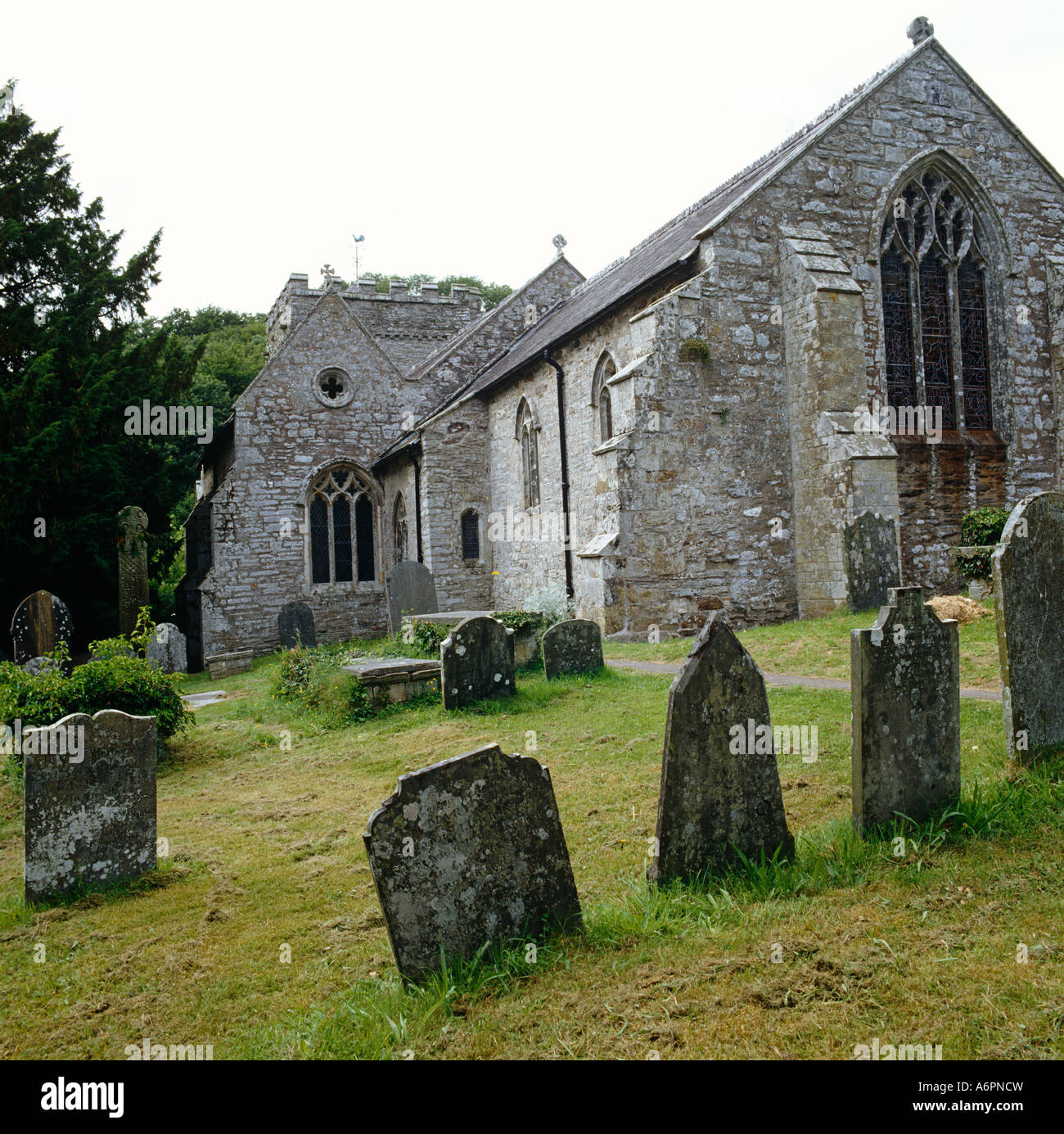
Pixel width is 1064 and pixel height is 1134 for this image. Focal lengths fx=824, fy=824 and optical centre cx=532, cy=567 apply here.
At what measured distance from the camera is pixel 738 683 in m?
4.23

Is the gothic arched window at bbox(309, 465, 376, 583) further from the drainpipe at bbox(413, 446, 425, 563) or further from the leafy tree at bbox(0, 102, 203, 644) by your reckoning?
the leafy tree at bbox(0, 102, 203, 644)

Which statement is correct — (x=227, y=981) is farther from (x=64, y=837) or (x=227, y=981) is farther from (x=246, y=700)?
(x=246, y=700)

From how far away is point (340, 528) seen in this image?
21531 mm

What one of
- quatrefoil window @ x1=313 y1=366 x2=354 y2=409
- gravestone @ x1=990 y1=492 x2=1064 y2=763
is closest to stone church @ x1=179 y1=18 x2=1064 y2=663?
quatrefoil window @ x1=313 y1=366 x2=354 y2=409

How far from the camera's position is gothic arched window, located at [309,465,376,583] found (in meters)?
21.1

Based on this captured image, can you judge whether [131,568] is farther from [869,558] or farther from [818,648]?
[869,558]

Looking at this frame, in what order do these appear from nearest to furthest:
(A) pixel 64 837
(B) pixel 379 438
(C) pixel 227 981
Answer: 1. (C) pixel 227 981
2. (A) pixel 64 837
3. (B) pixel 379 438

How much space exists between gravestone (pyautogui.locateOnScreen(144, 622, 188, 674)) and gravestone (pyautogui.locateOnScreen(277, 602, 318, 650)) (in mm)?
2131

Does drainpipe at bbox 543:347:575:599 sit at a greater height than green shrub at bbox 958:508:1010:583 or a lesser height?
greater

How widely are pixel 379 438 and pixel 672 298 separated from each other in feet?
35.2

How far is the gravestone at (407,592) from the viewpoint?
16906 mm
